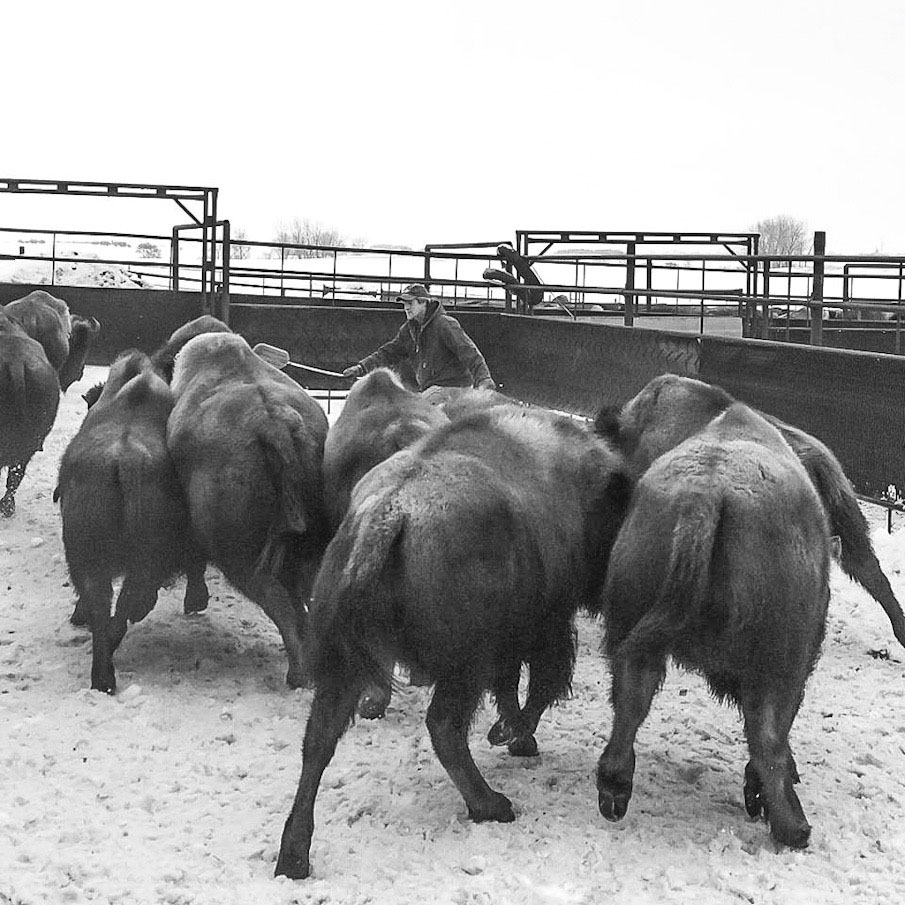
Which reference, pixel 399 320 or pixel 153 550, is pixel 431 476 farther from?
pixel 399 320

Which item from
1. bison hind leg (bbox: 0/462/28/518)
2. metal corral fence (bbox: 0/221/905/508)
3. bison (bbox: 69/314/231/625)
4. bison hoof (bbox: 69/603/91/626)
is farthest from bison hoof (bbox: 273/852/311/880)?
bison hind leg (bbox: 0/462/28/518)

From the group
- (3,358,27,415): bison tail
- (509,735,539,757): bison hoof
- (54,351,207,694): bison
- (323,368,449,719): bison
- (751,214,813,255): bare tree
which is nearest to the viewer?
(509,735,539,757): bison hoof

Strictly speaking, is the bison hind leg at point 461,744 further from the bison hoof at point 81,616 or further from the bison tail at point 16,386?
the bison tail at point 16,386

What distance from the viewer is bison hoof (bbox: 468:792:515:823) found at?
186 inches

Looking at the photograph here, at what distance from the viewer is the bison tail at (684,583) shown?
4.38m

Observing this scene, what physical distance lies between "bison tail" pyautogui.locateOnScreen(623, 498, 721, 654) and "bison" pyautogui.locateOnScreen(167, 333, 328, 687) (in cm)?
229

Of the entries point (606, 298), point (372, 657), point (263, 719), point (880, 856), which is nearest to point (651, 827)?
point (880, 856)

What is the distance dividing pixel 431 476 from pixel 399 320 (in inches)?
418

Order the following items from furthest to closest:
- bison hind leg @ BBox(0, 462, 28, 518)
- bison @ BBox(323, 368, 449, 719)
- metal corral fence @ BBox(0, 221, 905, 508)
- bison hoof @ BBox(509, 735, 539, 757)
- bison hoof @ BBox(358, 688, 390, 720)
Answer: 1. bison hind leg @ BBox(0, 462, 28, 518)
2. metal corral fence @ BBox(0, 221, 905, 508)
3. bison @ BBox(323, 368, 449, 719)
4. bison hoof @ BBox(358, 688, 390, 720)
5. bison hoof @ BBox(509, 735, 539, 757)

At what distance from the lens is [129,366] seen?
26.2 ft

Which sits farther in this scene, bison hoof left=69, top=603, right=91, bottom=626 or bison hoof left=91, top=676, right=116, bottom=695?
bison hoof left=69, top=603, right=91, bottom=626

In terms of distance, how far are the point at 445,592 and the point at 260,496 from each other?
2.13 m

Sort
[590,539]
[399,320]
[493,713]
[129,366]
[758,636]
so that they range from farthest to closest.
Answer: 1. [399,320]
2. [129,366]
3. [493,713]
4. [590,539]
5. [758,636]

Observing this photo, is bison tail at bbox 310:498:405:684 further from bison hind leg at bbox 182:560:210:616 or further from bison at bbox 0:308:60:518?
→ bison at bbox 0:308:60:518
